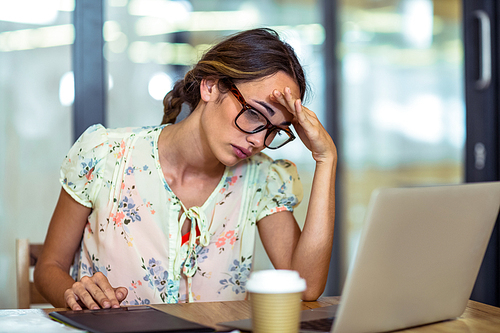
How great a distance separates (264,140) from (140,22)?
147 centimetres

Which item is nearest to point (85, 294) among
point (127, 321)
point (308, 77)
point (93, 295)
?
point (93, 295)

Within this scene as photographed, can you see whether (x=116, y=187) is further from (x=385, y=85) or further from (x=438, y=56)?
(x=438, y=56)

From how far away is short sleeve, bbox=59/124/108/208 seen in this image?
1.22 metres

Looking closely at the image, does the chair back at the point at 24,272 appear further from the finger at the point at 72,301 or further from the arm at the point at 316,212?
the arm at the point at 316,212

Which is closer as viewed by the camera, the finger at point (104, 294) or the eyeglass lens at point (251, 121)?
the finger at point (104, 294)

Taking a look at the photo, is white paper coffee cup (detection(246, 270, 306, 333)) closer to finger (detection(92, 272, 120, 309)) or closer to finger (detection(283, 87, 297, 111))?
finger (detection(92, 272, 120, 309))

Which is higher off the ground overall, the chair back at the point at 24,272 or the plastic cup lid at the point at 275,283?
the plastic cup lid at the point at 275,283

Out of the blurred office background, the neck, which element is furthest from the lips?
the blurred office background

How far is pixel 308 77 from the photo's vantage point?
2.37 m

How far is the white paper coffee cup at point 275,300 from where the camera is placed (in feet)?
1.93

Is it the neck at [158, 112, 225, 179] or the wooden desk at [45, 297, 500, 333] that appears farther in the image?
the neck at [158, 112, 225, 179]

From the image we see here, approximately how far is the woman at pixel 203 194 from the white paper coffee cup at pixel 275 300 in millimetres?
460

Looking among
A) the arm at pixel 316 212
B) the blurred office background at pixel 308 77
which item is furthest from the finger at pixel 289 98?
the blurred office background at pixel 308 77

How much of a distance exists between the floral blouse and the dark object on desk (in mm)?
374
